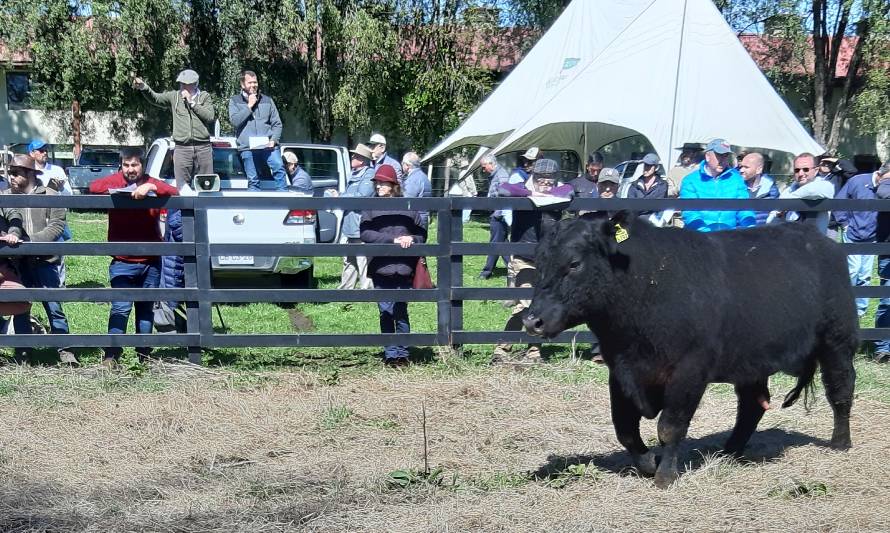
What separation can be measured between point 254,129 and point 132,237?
14.5 feet

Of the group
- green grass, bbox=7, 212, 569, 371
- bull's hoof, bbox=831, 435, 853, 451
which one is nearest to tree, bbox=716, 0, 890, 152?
green grass, bbox=7, 212, 569, 371

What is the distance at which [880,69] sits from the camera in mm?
26688

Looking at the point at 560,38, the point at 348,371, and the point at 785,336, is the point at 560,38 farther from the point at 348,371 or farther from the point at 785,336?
the point at 785,336

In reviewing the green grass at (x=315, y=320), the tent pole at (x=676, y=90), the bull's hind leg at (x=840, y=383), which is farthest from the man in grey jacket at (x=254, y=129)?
the bull's hind leg at (x=840, y=383)

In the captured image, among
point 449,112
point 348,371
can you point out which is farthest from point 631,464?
point 449,112

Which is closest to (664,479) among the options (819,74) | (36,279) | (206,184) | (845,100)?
(36,279)

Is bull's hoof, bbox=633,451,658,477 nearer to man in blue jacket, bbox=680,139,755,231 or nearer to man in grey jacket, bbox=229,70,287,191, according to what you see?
man in blue jacket, bbox=680,139,755,231

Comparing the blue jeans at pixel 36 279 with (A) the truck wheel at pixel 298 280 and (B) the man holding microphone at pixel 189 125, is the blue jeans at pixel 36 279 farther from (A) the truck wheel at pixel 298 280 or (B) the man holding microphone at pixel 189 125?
(A) the truck wheel at pixel 298 280

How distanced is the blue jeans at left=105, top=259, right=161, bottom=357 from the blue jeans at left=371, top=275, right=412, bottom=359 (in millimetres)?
2015

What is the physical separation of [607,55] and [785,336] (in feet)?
25.4

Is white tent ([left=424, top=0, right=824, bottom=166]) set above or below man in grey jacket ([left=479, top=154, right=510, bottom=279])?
above

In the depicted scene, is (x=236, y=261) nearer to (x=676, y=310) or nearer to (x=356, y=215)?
(x=356, y=215)

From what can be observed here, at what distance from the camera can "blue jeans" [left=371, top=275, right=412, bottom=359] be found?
8219 millimetres

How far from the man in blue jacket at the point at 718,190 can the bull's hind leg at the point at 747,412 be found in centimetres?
284
